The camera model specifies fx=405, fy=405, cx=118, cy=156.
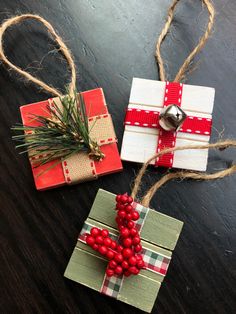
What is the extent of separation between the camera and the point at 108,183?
0.97 metres

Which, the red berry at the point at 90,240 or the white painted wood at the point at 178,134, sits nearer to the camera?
the red berry at the point at 90,240

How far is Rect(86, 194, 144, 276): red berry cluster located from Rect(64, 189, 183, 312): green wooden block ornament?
3cm

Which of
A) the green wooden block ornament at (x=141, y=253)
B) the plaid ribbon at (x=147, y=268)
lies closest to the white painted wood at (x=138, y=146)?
the green wooden block ornament at (x=141, y=253)

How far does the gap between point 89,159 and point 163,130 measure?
19 cm

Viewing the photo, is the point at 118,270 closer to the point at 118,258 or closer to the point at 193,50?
the point at 118,258

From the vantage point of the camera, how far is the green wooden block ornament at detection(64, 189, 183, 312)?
87 cm

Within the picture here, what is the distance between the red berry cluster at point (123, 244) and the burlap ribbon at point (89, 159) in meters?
0.12

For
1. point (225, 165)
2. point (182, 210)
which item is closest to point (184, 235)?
point (182, 210)

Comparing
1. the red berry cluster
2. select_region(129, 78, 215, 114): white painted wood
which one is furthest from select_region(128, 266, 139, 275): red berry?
select_region(129, 78, 215, 114): white painted wood

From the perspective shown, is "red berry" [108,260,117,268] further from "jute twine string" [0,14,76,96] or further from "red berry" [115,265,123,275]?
"jute twine string" [0,14,76,96]

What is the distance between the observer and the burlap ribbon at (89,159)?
37.0 inches

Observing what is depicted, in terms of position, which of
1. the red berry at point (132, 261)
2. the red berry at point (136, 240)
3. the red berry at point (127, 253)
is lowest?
the red berry at point (132, 261)

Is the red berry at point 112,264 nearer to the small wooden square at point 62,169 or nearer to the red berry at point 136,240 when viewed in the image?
the red berry at point 136,240

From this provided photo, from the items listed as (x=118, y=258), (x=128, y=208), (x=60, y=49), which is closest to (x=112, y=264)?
(x=118, y=258)
